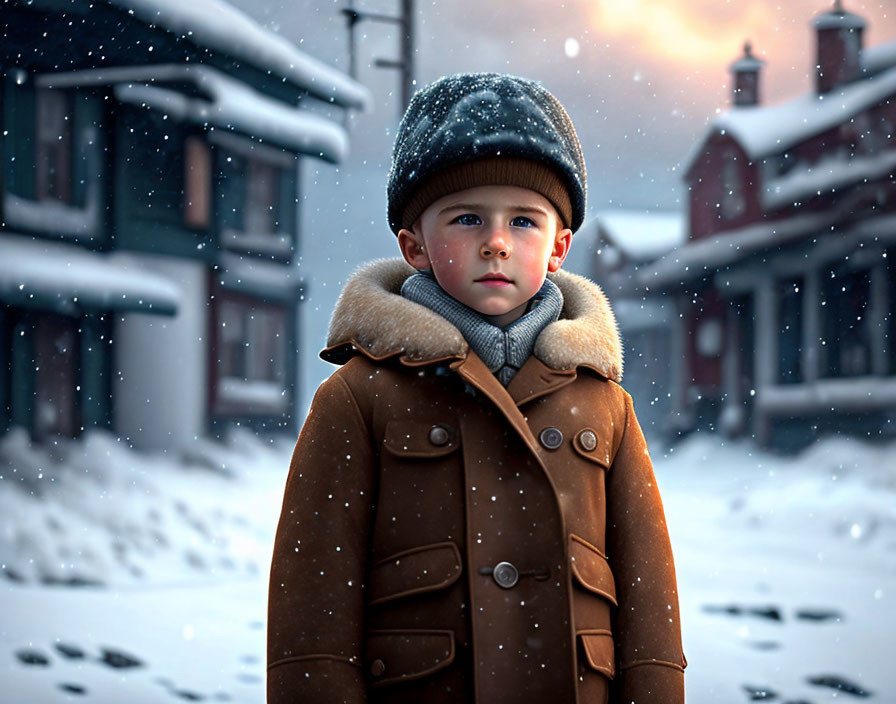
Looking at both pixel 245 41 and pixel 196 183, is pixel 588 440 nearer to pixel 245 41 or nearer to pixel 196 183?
pixel 245 41

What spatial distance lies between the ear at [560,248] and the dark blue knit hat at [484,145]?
29 mm

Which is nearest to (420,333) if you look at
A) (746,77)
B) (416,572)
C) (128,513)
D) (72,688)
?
(416,572)

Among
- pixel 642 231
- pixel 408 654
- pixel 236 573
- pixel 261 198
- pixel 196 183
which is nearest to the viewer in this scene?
pixel 408 654

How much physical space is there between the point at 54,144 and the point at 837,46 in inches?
327

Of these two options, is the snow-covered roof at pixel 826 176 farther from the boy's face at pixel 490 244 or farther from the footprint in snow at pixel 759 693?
the boy's face at pixel 490 244

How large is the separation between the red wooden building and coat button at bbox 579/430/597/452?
9.49 meters

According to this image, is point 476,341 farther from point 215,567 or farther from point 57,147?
point 57,147

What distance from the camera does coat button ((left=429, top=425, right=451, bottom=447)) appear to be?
1.83 m

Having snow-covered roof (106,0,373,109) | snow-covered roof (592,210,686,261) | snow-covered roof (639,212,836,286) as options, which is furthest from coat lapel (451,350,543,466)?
snow-covered roof (592,210,686,261)

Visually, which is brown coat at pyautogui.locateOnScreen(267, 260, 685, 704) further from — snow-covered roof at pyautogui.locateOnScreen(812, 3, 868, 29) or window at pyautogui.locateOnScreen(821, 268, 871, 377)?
snow-covered roof at pyautogui.locateOnScreen(812, 3, 868, 29)

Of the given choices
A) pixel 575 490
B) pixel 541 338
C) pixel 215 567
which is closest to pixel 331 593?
pixel 575 490

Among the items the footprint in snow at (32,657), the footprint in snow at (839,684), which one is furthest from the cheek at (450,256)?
the footprint in snow at (839,684)

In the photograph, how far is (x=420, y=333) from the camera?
6.12 ft

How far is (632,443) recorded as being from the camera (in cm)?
197
